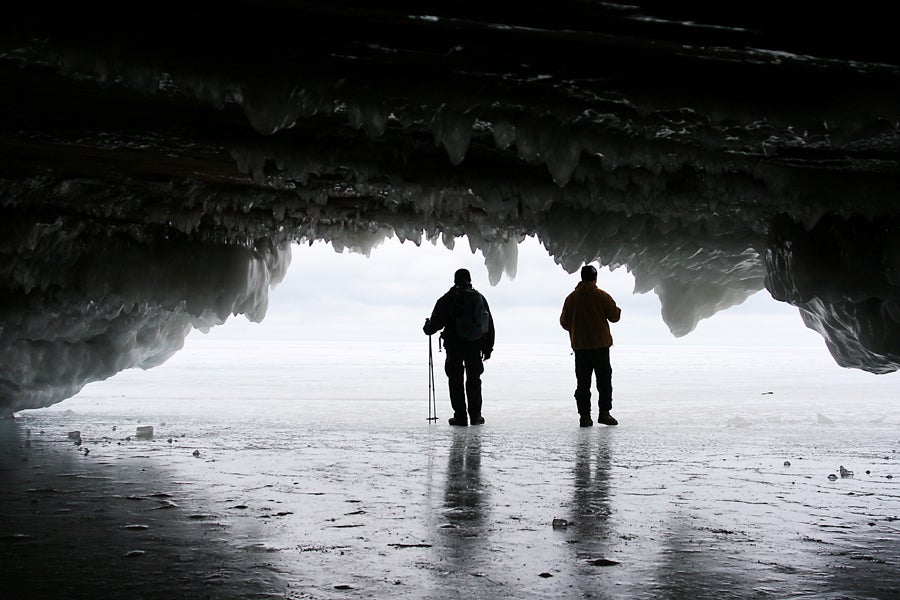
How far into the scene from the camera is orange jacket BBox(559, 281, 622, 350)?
1059 cm

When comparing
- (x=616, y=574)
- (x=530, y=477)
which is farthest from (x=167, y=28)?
(x=530, y=477)

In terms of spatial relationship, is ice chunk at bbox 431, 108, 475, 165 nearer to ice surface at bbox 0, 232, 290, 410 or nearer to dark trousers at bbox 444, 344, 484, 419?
ice surface at bbox 0, 232, 290, 410

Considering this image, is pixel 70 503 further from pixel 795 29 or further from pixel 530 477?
pixel 795 29

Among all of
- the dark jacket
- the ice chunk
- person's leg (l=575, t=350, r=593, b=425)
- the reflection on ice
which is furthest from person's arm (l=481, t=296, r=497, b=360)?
the ice chunk

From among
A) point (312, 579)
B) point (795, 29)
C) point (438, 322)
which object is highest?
point (795, 29)

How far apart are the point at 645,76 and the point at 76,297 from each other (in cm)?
822

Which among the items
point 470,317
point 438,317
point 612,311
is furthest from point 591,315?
point 438,317

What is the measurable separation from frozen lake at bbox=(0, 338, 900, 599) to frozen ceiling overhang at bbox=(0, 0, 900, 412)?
1830 millimetres

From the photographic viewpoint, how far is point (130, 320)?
515 inches

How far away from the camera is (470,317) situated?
1064cm

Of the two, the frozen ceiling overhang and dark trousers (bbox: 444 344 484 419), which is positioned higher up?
the frozen ceiling overhang

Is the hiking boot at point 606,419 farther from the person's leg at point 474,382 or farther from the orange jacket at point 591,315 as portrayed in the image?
the person's leg at point 474,382

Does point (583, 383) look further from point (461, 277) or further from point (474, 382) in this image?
point (461, 277)

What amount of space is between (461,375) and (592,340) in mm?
1638
